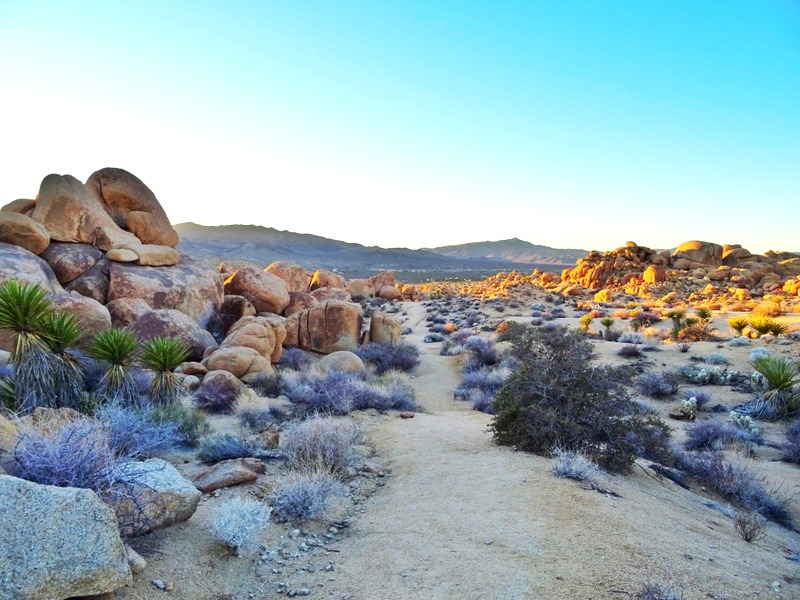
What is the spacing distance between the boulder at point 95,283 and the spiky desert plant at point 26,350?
329 inches

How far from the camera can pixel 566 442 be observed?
6941mm

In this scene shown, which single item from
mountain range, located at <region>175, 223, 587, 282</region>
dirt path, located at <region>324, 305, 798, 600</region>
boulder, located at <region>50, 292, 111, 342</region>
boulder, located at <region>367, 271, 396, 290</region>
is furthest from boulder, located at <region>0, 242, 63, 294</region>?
mountain range, located at <region>175, 223, 587, 282</region>

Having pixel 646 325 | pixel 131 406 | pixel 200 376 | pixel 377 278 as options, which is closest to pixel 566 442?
pixel 131 406

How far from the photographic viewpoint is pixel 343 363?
15273 mm

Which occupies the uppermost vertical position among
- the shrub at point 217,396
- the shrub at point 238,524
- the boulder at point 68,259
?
the boulder at point 68,259

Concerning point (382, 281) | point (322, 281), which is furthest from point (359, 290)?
point (322, 281)

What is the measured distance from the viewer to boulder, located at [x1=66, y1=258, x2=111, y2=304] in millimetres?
14789

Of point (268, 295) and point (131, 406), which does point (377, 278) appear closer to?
point (268, 295)

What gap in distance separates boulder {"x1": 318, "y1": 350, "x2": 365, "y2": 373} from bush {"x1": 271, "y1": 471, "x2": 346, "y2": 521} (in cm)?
892

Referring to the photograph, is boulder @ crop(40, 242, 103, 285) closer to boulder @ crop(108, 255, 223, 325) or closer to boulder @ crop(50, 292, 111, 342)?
boulder @ crop(108, 255, 223, 325)

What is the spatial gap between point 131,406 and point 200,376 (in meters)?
5.18

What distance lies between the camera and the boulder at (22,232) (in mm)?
14109

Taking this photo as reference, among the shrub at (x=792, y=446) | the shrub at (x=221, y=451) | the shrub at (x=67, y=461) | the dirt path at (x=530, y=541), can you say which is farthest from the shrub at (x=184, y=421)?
the shrub at (x=792, y=446)

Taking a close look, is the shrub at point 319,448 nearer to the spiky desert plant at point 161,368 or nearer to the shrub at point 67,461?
the shrub at point 67,461
